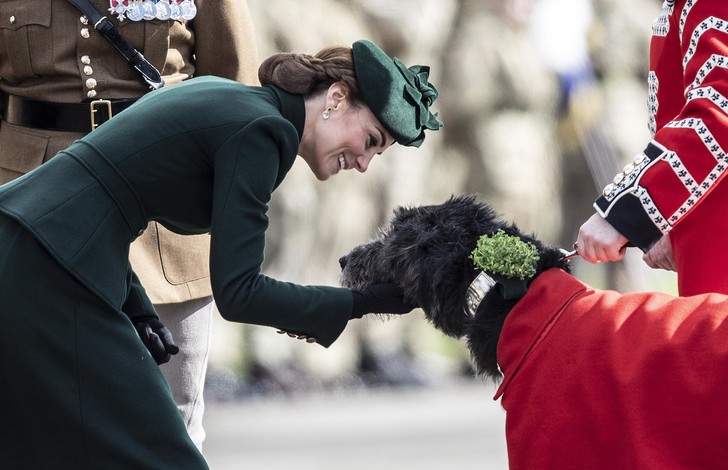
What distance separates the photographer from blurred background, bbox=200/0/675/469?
5969 mm

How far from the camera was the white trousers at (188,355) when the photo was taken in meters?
3.50

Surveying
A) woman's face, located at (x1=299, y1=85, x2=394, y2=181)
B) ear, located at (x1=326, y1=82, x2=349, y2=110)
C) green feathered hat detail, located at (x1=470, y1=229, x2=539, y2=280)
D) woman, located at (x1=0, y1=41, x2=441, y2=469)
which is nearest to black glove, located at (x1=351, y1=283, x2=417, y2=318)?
woman, located at (x1=0, y1=41, x2=441, y2=469)

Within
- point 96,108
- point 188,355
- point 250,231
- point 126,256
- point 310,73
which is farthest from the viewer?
point 188,355

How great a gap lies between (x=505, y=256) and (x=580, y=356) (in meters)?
0.28

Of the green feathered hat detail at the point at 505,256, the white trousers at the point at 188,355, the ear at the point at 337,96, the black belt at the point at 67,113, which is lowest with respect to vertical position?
the white trousers at the point at 188,355

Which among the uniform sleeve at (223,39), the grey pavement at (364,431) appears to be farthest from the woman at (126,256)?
the grey pavement at (364,431)

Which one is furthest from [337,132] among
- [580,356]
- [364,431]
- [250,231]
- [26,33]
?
[364,431]

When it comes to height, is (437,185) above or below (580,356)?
below

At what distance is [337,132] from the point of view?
287cm

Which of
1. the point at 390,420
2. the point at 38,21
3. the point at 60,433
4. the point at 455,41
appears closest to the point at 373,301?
the point at 60,433

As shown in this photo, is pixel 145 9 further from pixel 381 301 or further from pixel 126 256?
pixel 381 301

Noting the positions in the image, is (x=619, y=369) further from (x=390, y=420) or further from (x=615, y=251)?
(x=390, y=420)

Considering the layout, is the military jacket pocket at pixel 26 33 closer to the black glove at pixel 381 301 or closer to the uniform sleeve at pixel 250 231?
the uniform sleeve at pixel 250 231

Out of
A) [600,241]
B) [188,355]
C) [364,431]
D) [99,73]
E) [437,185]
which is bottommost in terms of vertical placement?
[364,431]
